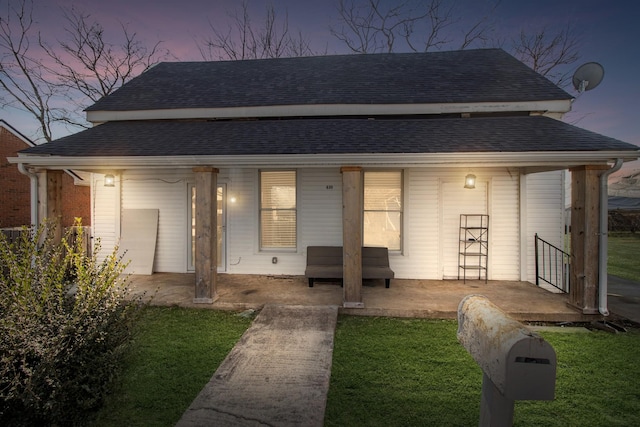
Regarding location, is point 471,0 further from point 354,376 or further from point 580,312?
point 354,376

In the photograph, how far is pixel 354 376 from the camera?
145 inches

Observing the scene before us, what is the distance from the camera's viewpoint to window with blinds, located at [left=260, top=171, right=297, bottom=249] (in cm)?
804

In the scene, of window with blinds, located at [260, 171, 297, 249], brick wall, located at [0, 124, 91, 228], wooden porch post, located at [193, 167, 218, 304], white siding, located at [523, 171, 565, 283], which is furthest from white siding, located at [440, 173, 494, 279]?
brick wall, located at [0, 124, 91, 228]

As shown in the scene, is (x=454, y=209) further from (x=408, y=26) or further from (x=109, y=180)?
(x=408, y=26)

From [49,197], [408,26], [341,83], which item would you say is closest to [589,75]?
[341,83]

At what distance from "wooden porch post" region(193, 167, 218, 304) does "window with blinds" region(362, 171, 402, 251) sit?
3.56 metres

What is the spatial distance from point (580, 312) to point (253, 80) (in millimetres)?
9053

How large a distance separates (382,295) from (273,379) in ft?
10.8

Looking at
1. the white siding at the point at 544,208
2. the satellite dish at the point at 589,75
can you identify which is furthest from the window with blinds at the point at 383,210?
the satellite dish at the point at 589,75

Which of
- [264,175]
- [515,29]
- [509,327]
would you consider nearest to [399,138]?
[264,175]

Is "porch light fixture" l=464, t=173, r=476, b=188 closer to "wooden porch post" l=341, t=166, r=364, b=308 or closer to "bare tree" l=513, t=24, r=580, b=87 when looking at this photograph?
"wooden porch post" l=341, t=166, r=364, b=308

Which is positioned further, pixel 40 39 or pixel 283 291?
pixel 40 39

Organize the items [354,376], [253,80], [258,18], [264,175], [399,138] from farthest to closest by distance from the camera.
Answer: [258,18], [253,80], [264,175], [399,138], [354,376]

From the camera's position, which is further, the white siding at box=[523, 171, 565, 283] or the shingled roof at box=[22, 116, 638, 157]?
the white siding at box=[523, 171, 565, 283]
